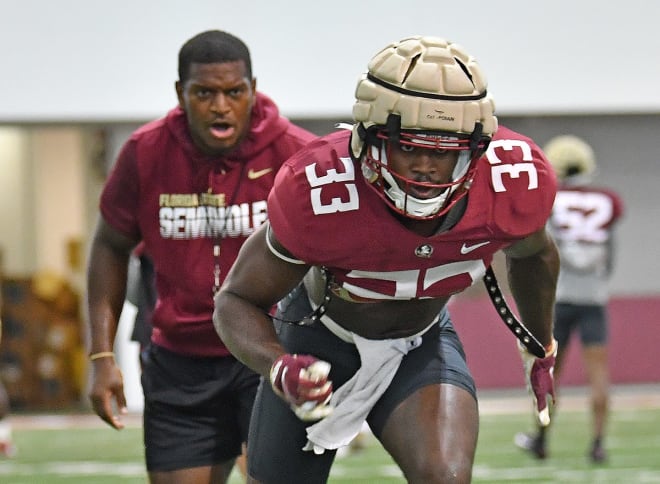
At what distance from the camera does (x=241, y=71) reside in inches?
162

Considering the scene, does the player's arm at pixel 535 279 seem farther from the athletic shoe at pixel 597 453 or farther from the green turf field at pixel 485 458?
the athletic shoe at pixel 597 453

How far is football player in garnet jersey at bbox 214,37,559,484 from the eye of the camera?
3068 millimetres

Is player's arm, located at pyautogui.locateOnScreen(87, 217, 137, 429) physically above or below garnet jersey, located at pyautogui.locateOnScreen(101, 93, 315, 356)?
below

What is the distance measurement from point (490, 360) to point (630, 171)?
6.95 ft

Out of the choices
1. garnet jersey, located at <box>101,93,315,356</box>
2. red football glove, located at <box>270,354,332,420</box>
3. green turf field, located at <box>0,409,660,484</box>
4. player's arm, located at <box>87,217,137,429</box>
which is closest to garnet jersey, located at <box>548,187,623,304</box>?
green turf field, located at <box>0,409,660,484</box>

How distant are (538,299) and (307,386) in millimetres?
980

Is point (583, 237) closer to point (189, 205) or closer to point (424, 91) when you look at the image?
point (189, 205)

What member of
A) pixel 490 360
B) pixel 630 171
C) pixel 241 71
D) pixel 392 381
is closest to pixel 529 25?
pixel 630 171

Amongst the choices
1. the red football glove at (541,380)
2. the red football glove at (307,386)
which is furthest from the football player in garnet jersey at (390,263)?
the red football glove at (541,380)

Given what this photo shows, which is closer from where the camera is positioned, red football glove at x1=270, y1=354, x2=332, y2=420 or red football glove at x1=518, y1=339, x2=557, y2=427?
red football glove at x1=270, y1=354, x2=332, y2=420

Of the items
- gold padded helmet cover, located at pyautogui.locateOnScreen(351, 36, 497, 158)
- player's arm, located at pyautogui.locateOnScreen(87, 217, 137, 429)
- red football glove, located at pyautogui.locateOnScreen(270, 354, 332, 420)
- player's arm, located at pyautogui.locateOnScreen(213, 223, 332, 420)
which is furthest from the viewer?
player's arm, located at pyautogui.locateOnScreen(87, 217, 137, 429)

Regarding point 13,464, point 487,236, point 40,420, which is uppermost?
point 487,236

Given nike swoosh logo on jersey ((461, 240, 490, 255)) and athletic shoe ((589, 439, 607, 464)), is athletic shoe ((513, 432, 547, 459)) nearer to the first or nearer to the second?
athletic shoe ((589, 439, 607, 464))

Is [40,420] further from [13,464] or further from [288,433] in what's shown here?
[288,433]
